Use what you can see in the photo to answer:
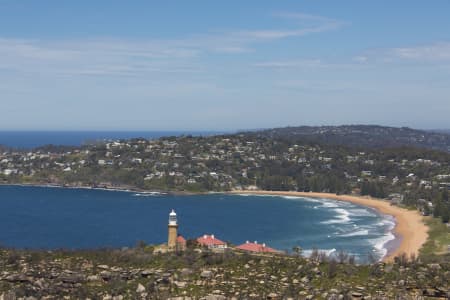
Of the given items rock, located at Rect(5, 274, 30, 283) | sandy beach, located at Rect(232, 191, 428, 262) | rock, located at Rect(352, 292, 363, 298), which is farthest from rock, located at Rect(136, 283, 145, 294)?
sandy beach, located at Rect(232, 191, 428, 262)

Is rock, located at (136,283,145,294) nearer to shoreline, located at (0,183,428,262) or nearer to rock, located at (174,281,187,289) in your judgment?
rock, located at (174,281,187,289)

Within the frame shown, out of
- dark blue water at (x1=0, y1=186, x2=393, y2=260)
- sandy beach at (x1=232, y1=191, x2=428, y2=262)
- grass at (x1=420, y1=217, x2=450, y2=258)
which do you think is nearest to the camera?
grass at (x1=420, y1=217, x2=450, y2=258)

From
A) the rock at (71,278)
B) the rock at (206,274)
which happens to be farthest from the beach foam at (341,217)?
the rock at (71,278)

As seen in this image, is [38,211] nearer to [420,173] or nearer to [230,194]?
[230,194]

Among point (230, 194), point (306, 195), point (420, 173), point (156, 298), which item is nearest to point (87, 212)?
point (230, 194)

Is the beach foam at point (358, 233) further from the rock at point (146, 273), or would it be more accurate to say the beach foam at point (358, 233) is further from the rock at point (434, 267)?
the rock at point (146, 273)
